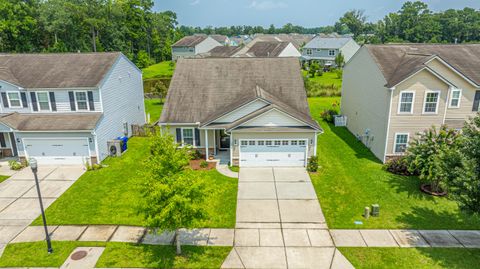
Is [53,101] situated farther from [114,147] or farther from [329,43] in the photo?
[329,43]

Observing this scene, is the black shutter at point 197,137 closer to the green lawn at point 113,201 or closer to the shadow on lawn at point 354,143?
the green lawn at point 113,201

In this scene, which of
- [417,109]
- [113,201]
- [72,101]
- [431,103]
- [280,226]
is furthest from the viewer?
[72,101]

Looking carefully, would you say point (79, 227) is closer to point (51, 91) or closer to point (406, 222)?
point (51, 91)

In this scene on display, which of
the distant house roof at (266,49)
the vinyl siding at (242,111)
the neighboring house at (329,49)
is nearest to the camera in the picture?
the vinyl siding at (242,111)

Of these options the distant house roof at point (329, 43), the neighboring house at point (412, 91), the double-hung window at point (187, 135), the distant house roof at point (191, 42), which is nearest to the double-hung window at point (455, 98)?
the neighboring house at point (412, 91)

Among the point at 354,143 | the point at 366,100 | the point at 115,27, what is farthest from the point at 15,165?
the point at 115,27

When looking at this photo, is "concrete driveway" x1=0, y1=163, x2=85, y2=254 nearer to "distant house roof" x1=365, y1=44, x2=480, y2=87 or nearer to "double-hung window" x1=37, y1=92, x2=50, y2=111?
"double-hung window" x1=37, y1=92, x2=50, y2=111

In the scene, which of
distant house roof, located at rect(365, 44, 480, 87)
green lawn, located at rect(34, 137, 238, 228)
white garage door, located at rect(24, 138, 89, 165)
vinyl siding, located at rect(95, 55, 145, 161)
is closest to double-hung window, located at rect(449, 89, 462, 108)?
distant house roof, located at rect(365, 44, 480, 87)
